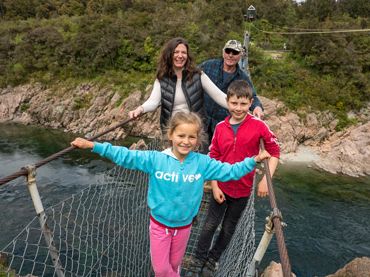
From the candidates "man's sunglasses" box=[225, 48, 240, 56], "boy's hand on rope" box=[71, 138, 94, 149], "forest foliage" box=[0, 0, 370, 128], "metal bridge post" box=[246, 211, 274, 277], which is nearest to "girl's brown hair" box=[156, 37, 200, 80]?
"man's sunglasses" box=[225, 48, 240, 56]

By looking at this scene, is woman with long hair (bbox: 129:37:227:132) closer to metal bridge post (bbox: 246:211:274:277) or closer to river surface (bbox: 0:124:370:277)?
metal bridge post (bbox: 246:211:274:277)

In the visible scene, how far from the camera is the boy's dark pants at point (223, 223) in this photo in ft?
7.54

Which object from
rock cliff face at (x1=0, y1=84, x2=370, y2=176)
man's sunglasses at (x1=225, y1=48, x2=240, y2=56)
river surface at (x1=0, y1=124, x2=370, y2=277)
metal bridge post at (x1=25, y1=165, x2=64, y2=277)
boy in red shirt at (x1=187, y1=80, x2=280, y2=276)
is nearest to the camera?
metal bridge post at (x1=25, y1=165, x2=64, y2=277)

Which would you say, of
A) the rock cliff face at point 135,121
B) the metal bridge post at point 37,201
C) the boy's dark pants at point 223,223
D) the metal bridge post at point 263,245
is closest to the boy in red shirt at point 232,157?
the boy's dark pants at point 223,223

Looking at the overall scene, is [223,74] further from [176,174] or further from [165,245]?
[165,245]

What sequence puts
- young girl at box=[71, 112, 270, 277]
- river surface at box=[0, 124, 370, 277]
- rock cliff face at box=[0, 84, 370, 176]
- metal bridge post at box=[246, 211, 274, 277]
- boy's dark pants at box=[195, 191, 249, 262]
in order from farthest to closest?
rock cliff face at box=[0, 84, 370, 176]
river surface at box=[0, 124, 370, 277]
boy's dark pants at box=[195, 191, 249, 262]
young girl at box=[71, 112, 270, 277]
metal bridge post at box=[246, 211, 274, 277]

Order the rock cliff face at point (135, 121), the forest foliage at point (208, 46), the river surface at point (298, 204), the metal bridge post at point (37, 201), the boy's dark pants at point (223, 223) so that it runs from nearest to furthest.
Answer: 1. the metal bridge post at point (37, 201)
2. the boy's dark pants at point (223, 223)
3. the river surface at point (298, 204)
4. the rock cliff face at point (135, 121)
5. the forest foliage at point (208, 46)

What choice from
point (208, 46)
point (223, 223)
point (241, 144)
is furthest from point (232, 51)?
point (208, 46)

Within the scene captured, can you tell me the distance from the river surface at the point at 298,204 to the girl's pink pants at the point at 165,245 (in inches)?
189

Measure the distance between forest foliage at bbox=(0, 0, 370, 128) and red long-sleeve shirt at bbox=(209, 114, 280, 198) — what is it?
11.4 m

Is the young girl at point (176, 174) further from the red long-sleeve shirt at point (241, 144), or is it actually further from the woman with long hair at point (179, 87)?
the woman with long hair at point (179, 87)

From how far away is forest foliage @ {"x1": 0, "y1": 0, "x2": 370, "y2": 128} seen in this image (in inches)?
524

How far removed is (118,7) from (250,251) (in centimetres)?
2105

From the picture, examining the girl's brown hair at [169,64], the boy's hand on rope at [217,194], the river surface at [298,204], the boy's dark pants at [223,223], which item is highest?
the girl's brown hair at [169,64]
